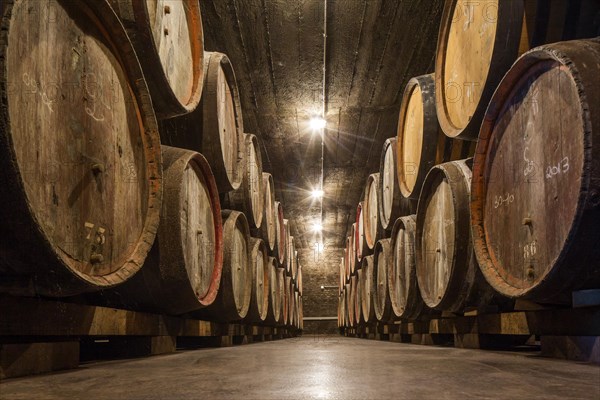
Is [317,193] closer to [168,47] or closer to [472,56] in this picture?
[472,56]

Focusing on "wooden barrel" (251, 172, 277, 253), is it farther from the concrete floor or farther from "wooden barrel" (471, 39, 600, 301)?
the concrete floor

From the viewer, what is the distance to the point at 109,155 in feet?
7.34

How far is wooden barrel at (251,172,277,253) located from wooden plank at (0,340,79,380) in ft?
13.3

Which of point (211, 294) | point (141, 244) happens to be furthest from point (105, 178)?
point (211, 294)

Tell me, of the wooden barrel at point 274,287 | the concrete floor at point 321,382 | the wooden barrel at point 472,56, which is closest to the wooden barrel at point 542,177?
the wooden barrel at point 472,56

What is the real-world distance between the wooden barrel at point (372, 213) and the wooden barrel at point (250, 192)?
162 cm

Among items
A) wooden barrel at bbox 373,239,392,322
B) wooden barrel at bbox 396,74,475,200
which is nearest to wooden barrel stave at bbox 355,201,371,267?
wooden barrel at bbox 373,239,392,322

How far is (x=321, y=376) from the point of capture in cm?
194

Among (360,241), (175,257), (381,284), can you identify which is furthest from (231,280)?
(360,241)

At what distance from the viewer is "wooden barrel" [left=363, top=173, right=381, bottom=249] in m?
7.15

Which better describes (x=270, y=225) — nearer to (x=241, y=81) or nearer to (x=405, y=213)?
(x=241, y=81)

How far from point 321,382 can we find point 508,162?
149 cm

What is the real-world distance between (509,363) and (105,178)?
1.92 meters

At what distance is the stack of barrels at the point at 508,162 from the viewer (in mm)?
1950
